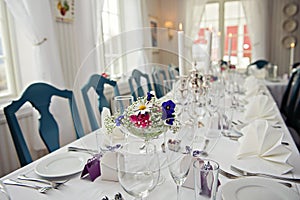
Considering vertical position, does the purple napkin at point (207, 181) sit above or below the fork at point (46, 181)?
above

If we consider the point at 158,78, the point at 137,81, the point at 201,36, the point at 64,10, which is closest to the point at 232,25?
the point at 201,36

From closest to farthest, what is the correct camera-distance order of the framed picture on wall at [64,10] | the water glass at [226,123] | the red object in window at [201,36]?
the water glass at [226,123] → the framed picture on wall at [64,10] → the red object in window at [201,36]

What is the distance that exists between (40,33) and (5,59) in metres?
0.35

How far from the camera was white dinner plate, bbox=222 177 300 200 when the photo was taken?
0.66m

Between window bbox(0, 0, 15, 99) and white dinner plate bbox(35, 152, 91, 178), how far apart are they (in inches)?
52.4

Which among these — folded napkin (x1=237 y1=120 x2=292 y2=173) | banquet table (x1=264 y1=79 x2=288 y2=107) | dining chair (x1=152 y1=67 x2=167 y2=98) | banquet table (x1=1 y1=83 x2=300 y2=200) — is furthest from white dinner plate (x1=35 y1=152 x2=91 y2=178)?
banquet table (x1=264 y1=79 x2=288 y2=107)

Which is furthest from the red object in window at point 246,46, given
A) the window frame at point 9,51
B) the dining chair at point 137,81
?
the window frame at point 9,51

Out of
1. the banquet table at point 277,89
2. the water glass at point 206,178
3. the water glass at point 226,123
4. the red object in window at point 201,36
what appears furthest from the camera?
the red object in window at point 201,36

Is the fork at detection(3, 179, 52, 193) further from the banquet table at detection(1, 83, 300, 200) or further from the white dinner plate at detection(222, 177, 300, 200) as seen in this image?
the white dinner plate at detection(222, 177, 300, 200)

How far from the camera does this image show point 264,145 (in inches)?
36.8

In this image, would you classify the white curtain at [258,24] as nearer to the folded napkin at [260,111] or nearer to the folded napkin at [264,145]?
the folded napkin at [260,111]

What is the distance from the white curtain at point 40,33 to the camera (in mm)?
1927

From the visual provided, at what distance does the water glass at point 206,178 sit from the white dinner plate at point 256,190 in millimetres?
73

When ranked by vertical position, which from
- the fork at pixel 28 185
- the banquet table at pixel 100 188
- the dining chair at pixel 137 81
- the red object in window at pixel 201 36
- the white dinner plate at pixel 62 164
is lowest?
the banquet table at pixel 100 188
